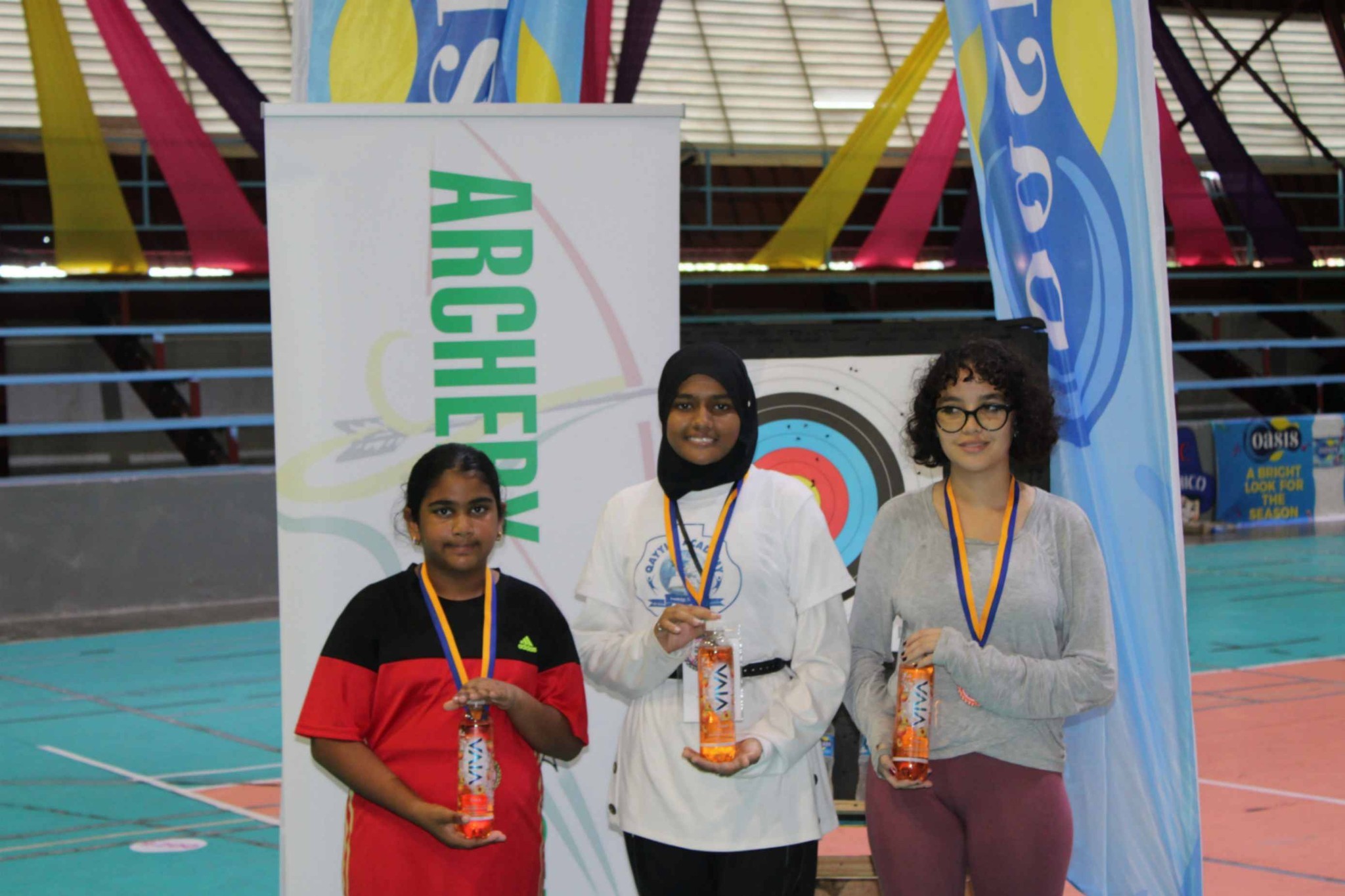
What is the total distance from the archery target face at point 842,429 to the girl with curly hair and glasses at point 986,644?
3.59 feet

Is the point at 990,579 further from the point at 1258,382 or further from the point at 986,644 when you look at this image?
the point at 1258,382

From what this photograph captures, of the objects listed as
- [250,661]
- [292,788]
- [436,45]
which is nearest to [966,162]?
[250,661]

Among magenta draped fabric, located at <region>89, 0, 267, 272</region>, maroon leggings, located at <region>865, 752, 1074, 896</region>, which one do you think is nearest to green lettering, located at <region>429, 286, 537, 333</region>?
maroon leggings, located at <region>865, 752, 1074, 896</region>

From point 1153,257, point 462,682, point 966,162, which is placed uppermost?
point 966,162

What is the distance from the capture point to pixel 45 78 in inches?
392

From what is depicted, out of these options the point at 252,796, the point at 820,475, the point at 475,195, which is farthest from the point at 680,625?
the point at 252,796

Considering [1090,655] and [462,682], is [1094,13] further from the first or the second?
[462,682]

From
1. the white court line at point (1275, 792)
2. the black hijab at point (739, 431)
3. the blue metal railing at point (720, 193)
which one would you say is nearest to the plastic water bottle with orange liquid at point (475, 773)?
the black hijab at point (739, 431)

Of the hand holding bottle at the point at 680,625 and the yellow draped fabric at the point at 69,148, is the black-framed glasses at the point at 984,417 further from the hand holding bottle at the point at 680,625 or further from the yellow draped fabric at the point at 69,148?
the yellow draped fabric at the point at 69,148

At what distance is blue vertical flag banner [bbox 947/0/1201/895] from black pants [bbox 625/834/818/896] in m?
1.14

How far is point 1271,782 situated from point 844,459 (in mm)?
2457

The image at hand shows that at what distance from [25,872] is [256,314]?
27.7 feet

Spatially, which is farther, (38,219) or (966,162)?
(966,162)

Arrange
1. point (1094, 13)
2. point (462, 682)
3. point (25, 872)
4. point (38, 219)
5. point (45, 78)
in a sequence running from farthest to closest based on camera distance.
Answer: point (38, 219) → point (45, 78) → point (25, 872) → point (1094, 13) → point (462, 682)
